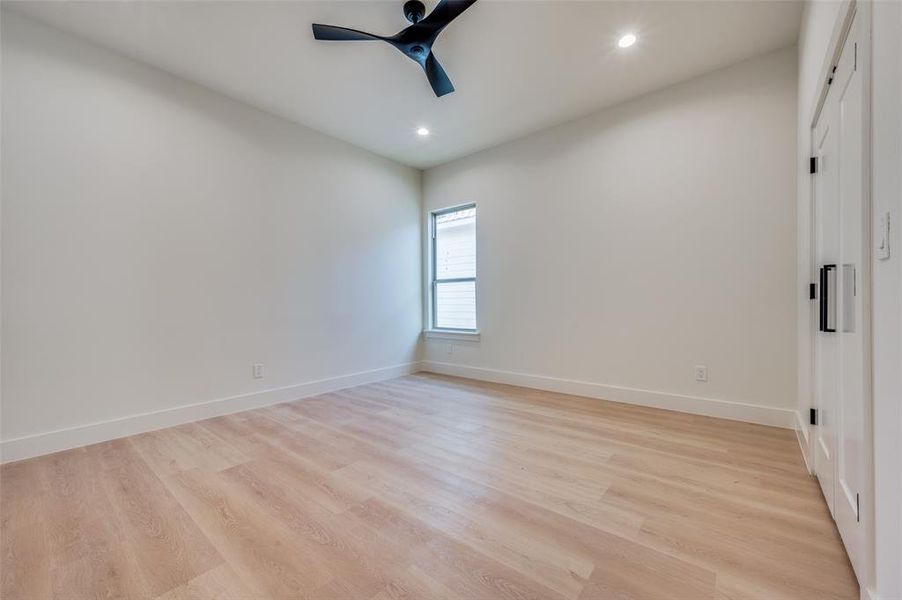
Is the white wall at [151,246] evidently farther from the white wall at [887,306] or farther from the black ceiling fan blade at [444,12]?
the white wall at [887,306]

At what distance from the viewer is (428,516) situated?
5.25 ft

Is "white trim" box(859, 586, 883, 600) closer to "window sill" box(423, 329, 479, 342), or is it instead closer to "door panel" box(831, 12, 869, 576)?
"door panel" box(831, 12, 869, 576)

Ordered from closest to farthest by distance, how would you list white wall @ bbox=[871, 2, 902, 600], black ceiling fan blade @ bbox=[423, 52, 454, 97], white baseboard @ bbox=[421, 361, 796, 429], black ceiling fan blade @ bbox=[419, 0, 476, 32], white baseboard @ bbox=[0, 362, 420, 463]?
white wall @ bbox=[871, 2, 902, 600] < black ceiling fan blade @ bbox=[419, 0, 476, 32] < white baseboard @ bbox=[0, 362, 420, 463] < black ceiling fan blade @ bbox=[423, 52, 454, 97] < white baseboard @ bbox=[421, 361, 796, 429]

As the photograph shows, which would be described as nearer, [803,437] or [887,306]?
[887,306]

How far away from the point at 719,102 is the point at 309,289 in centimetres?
399

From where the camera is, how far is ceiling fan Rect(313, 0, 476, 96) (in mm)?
2025

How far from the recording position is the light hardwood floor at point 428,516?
1.22 metres

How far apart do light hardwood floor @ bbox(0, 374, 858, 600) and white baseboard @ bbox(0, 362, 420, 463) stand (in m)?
0.10

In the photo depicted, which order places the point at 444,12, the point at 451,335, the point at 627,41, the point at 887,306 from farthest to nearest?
the point at 451,335, the point at 627,41, the point at 444,12, the point at 887,306

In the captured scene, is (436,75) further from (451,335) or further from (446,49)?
(451,335)

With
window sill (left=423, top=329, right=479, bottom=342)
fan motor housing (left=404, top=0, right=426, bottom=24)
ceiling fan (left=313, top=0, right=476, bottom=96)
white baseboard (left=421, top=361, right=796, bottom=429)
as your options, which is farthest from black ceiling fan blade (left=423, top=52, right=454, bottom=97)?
white baseboard (left=421, top=361, right=796, bottom=429)

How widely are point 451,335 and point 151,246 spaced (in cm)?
311

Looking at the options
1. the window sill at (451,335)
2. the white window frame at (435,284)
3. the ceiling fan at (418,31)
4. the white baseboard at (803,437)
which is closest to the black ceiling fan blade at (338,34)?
the ceiling fan at (418,31)

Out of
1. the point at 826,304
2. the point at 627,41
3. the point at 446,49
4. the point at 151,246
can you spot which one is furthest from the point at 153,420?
the point at 627,41
